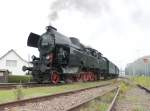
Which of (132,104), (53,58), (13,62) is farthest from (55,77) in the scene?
(13,62)

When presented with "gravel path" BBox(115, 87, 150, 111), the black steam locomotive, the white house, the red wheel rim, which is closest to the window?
the white house

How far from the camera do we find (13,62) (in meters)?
67.6

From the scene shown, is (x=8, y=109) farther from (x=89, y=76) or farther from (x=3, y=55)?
(x=3, y=55)

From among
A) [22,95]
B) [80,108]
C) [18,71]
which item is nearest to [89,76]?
[22,95]

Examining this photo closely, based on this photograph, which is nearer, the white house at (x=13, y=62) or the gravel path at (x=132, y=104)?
the gravel path at (x=132, y=104)

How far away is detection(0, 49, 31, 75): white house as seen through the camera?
6612 centimetres

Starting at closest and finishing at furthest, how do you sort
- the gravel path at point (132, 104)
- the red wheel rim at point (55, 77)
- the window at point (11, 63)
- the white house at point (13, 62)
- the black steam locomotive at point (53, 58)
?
the gravel path at point (132, 104)
the red wheel rim at point (55, 77)
the black steam locomotive at point (53, 58)
the white house at point (13, 62)
the window at point (11, 63)

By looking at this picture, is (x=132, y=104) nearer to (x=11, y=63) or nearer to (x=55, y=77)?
(x=55, y=77)

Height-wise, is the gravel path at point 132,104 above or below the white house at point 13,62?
below

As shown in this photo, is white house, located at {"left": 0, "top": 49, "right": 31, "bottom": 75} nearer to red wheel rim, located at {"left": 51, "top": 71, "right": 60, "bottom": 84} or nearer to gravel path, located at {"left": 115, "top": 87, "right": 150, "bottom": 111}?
red wheel rim, located at {"left": 51, "top": 71, "right": 60, "bottom": 84}

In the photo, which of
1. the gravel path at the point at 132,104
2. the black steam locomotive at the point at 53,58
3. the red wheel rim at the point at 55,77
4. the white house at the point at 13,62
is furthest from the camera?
the white house at the point at 13,62

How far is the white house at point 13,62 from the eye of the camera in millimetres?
66125

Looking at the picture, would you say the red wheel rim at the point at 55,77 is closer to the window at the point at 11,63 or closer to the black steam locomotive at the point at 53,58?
the black steam locomotive at the point at 53,58

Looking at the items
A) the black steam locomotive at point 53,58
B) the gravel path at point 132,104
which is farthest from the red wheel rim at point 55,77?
the gravel path at point 132,104
